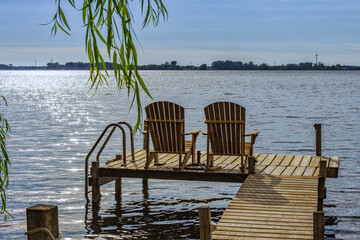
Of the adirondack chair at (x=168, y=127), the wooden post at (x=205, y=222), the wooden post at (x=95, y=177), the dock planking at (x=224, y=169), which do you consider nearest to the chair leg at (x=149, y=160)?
the dock planking at (x=224, y=169)

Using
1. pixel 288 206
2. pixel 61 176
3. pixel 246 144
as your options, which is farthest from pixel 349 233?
pixel 61 176

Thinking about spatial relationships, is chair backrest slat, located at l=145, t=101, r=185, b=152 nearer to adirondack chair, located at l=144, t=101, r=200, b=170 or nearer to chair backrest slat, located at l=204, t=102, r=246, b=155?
adirondack chair, located at l=144, t=101, r=200, b=170

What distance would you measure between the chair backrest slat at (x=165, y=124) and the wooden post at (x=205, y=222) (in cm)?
450

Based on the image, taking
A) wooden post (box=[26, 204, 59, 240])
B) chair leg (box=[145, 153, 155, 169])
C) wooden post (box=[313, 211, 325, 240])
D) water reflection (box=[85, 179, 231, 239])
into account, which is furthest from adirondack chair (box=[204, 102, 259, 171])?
wooden post (box=[26, 204, 59, 240])

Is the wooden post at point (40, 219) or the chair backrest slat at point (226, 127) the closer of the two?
the wooden post at point (40, 219)

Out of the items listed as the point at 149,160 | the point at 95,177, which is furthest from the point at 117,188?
the point at 149,160

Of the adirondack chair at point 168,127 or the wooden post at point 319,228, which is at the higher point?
the adirondack chair at point 168,127

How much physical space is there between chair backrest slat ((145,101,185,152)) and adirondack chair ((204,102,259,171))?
1.57 feet

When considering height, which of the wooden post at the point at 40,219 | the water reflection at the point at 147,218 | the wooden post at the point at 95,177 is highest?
the wooden post at the point at 40,219

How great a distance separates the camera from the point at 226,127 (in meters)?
9.53

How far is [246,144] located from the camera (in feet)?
33.1

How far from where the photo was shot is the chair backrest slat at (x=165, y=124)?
9648 mm

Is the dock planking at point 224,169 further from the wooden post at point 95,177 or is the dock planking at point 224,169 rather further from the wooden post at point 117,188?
the wooden post at point 117,188

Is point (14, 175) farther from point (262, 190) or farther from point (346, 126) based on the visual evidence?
point (346, 126)
